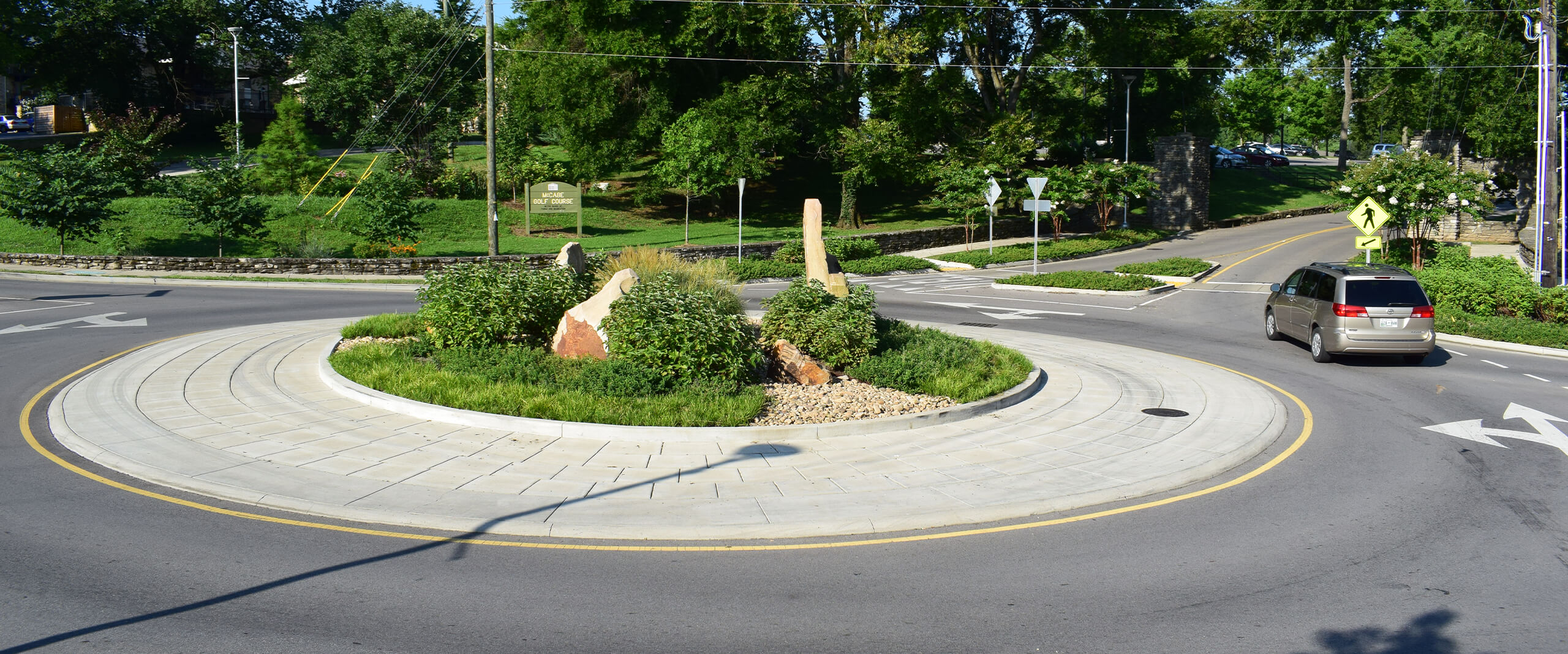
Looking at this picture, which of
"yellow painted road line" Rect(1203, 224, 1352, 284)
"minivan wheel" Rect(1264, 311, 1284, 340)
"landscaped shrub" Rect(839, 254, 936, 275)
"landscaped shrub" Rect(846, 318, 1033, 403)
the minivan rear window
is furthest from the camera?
"landscaped shrub" Rect(839, 254, 936, 275)

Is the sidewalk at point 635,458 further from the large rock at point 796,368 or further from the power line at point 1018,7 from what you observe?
the power line at point 1018,7

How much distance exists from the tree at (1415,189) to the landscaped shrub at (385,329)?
29.9 meters

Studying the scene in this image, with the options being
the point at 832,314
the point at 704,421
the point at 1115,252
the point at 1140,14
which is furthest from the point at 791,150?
the point at 704,421

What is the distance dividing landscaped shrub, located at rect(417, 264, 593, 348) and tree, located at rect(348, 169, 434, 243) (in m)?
19.1

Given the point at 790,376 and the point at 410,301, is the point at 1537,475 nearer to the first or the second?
the point at 790,376

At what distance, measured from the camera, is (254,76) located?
65562mm

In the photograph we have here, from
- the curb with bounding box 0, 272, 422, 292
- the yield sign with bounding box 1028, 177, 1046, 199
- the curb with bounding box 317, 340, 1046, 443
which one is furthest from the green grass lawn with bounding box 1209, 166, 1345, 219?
the curb with bounding box 317, 340, 1046, 443

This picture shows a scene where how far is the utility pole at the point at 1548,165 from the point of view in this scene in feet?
76.8

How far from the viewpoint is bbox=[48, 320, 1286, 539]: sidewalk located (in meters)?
8.05

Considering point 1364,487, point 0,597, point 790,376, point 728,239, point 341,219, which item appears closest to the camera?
point 0,597

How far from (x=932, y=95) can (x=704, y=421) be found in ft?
122

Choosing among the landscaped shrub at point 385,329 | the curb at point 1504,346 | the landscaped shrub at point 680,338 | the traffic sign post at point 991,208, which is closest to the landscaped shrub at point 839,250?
the traffic sign post at point 991,208

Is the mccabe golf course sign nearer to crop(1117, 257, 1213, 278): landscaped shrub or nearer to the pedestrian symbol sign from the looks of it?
crop(1117, 257, 1213, 278): landscaped shrub

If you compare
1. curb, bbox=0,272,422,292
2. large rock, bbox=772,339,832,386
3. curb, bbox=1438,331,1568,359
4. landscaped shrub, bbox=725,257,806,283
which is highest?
landscaped shrub, bbox=725,257,806,283
